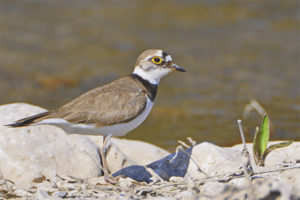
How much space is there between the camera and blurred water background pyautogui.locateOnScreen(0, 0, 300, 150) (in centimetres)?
998

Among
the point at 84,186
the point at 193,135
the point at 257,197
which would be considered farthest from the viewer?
Result: the point at 193,135

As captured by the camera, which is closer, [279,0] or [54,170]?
[54,170]

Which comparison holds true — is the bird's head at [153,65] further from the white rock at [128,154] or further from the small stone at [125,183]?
the small stone at [125,183]

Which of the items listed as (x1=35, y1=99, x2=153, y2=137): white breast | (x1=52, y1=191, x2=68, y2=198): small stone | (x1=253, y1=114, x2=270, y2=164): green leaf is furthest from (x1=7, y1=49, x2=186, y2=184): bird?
(x1=253, y1=114, x2=270, y2=164): green leaf

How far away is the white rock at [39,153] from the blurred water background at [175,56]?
269 cm

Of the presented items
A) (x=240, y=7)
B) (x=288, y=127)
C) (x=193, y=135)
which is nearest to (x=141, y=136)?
(x=193, y=135)

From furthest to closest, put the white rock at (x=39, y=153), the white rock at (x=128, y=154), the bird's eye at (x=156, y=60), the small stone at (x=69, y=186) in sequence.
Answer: the white rock at (x=128, y=154) → the bird's eye at (x=156, y=60) → the white rock at (x=39, y=153) → the small stone at (x=69, y=186)

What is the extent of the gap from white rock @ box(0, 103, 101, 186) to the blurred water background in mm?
2690

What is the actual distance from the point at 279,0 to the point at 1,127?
1441 cm

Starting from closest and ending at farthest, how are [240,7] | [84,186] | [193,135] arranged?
[84,186] → [193,135] → [240,7]

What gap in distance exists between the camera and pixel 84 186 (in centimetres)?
516

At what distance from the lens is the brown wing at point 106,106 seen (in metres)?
5.39

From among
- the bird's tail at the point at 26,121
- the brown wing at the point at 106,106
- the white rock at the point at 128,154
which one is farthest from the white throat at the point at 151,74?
the bird's tail at the point at 26,121

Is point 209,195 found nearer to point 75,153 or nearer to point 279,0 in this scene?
point 75,153
